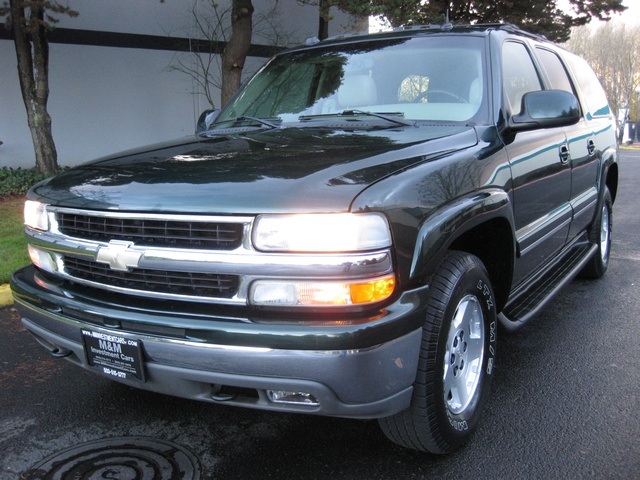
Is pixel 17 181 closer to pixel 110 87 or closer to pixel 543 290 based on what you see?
pixel 110 87

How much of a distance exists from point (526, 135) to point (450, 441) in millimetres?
1761

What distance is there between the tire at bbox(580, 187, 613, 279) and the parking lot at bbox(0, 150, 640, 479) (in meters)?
1.37

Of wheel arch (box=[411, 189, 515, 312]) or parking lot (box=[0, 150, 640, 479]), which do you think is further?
parking lot (box=[0, 150, 640, 479])

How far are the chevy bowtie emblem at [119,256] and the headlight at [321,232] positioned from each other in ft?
1.74

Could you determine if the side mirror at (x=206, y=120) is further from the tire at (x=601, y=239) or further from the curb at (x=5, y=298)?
the tire at (x=601, y=239)

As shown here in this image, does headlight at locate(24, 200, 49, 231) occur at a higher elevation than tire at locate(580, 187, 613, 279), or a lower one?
higher

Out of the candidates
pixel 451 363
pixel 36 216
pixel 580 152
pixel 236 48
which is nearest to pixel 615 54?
pixel 236 48

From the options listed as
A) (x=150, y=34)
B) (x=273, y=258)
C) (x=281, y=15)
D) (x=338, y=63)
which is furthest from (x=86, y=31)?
(x=273, y=258)

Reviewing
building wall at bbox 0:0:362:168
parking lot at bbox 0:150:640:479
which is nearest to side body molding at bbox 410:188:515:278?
parking lot at bbox 0:150:640:479

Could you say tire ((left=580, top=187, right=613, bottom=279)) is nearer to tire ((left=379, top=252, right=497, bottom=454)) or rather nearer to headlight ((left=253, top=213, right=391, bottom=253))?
tire ((left=379, top=252, right=497, bottom=454))

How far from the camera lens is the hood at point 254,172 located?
217 cm

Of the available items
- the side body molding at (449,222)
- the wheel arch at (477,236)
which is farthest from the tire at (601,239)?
the side body molding at (449,222)

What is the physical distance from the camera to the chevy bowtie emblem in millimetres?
2334

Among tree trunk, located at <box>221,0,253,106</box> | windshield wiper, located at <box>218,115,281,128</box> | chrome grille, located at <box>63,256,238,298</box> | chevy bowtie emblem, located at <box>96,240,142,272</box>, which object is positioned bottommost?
chrome grille, located at <box>63,256,238,298</box>
